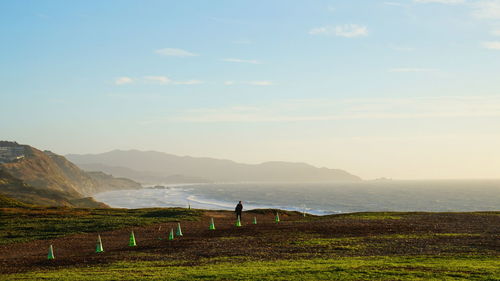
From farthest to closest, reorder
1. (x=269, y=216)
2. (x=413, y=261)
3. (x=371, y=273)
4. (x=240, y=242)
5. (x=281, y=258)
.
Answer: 1. (x=269, y=216)
2. (x=240, y=242)
3. (x=281, y=258)
4. (x=413, y=261)
5. (x=371, y=273)

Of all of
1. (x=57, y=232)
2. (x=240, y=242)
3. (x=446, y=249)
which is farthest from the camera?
(x=57, y=232)

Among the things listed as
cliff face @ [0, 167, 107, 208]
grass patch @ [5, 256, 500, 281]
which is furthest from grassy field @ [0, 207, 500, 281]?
cliff face @ [0, 167, 107, 208]

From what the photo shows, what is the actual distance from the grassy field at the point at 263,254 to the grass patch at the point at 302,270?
0.04 metres

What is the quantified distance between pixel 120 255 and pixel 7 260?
6944mm

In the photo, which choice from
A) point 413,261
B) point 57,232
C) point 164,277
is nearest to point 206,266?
point 164,277

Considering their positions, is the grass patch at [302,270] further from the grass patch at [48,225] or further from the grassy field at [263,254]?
the grass patch at [48,225]

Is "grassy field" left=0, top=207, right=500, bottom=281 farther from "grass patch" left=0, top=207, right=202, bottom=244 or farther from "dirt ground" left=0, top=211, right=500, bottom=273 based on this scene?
"grass patch" left=0, top=207, right=202, bottom=244

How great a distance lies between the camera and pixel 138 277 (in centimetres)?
1977

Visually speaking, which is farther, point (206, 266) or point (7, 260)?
point (7, 260)

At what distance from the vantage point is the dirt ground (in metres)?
26.6

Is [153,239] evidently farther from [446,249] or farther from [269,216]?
[269,216]

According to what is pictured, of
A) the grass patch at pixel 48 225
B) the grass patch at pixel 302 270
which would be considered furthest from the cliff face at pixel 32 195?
the grass patch at pixel 302 270

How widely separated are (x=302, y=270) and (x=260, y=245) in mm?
11294

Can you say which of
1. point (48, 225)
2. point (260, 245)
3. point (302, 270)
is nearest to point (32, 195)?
point (48, 225)
